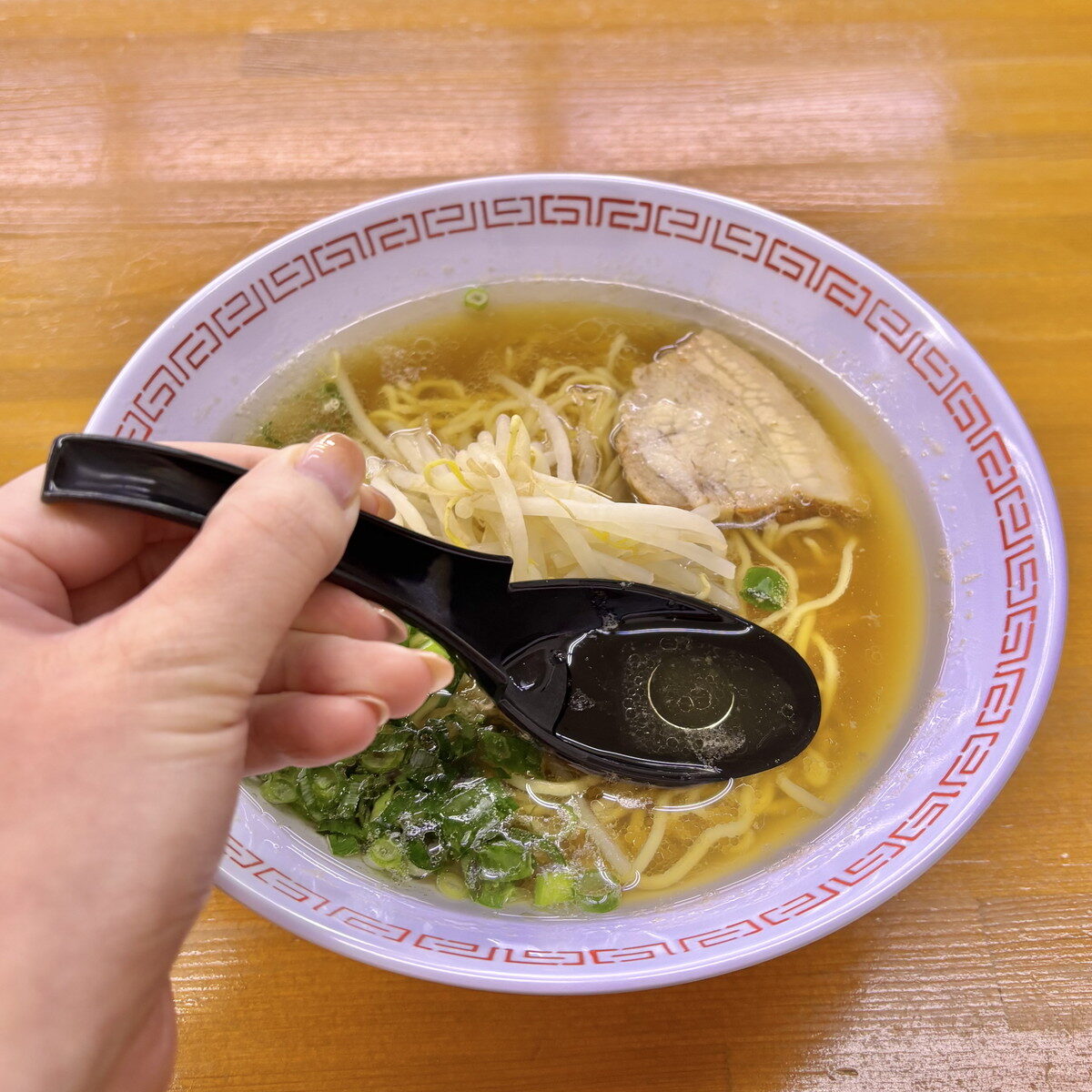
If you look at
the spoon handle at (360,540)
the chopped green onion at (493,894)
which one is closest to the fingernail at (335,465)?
the spoon handle at (360,540)

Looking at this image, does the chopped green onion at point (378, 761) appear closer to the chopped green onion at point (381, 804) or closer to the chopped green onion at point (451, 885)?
the chopped green onion at point (381, 804)

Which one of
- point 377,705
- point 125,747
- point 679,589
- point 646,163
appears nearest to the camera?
point 125,747

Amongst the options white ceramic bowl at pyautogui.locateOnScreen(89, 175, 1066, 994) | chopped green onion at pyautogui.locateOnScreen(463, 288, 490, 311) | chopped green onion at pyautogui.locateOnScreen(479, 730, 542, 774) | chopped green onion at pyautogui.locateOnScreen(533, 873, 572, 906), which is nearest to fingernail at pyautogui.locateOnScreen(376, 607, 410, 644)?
chopped green onion at pyautogui.locateOnScreen(479, 730, 542, 774)

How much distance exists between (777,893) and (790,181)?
1705 millimetres

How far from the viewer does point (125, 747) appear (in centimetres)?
80

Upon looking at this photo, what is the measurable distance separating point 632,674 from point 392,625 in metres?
0.48

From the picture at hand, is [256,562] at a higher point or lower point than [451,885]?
higher

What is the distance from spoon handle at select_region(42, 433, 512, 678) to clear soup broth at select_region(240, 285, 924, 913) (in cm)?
34

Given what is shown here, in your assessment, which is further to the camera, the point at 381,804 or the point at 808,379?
the point at 808,379

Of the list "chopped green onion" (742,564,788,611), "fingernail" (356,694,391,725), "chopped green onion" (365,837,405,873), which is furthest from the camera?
"chopped green onion" (742,564,788,611)

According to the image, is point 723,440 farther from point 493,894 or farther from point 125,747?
point 125,747

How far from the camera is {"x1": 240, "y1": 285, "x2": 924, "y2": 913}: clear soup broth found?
1482 mm

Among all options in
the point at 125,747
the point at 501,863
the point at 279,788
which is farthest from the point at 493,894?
the point at 125,747

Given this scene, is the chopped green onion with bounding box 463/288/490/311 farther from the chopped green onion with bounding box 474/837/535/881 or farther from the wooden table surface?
the chopped green onion with bounding box 474/837/535/881
